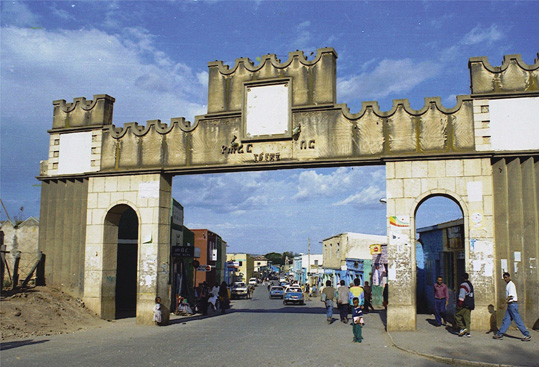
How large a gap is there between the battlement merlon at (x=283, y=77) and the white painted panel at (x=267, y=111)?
349mm

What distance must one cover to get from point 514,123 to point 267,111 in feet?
26.7

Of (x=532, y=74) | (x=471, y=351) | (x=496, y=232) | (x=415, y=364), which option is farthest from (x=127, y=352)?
(x=532, y=74)

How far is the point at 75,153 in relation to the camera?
2045 centimetres

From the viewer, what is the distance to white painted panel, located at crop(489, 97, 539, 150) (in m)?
15.1

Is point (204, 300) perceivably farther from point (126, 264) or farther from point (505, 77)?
point (505, 77)

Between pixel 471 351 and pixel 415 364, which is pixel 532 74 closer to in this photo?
pixel 471 351

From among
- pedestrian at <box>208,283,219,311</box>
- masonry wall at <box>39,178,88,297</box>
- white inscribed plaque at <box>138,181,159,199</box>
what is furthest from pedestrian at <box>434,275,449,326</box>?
masonry wall at <box>39,178,88,297</box>

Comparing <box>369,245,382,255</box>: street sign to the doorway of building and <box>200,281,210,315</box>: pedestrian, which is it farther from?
the doorway of building

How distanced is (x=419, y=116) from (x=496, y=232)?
4381 millimetres

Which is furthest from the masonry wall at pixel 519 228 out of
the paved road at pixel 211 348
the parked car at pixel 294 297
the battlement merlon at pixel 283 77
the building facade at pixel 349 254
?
the building facade at pixel 349 254

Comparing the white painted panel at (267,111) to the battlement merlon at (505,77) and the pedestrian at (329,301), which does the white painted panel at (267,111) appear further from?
the pedestrian at (329,301)

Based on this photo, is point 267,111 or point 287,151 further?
point 267,111

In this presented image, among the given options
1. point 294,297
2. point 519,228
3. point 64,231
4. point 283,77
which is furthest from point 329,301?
point 294,297

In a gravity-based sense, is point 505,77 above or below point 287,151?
above
